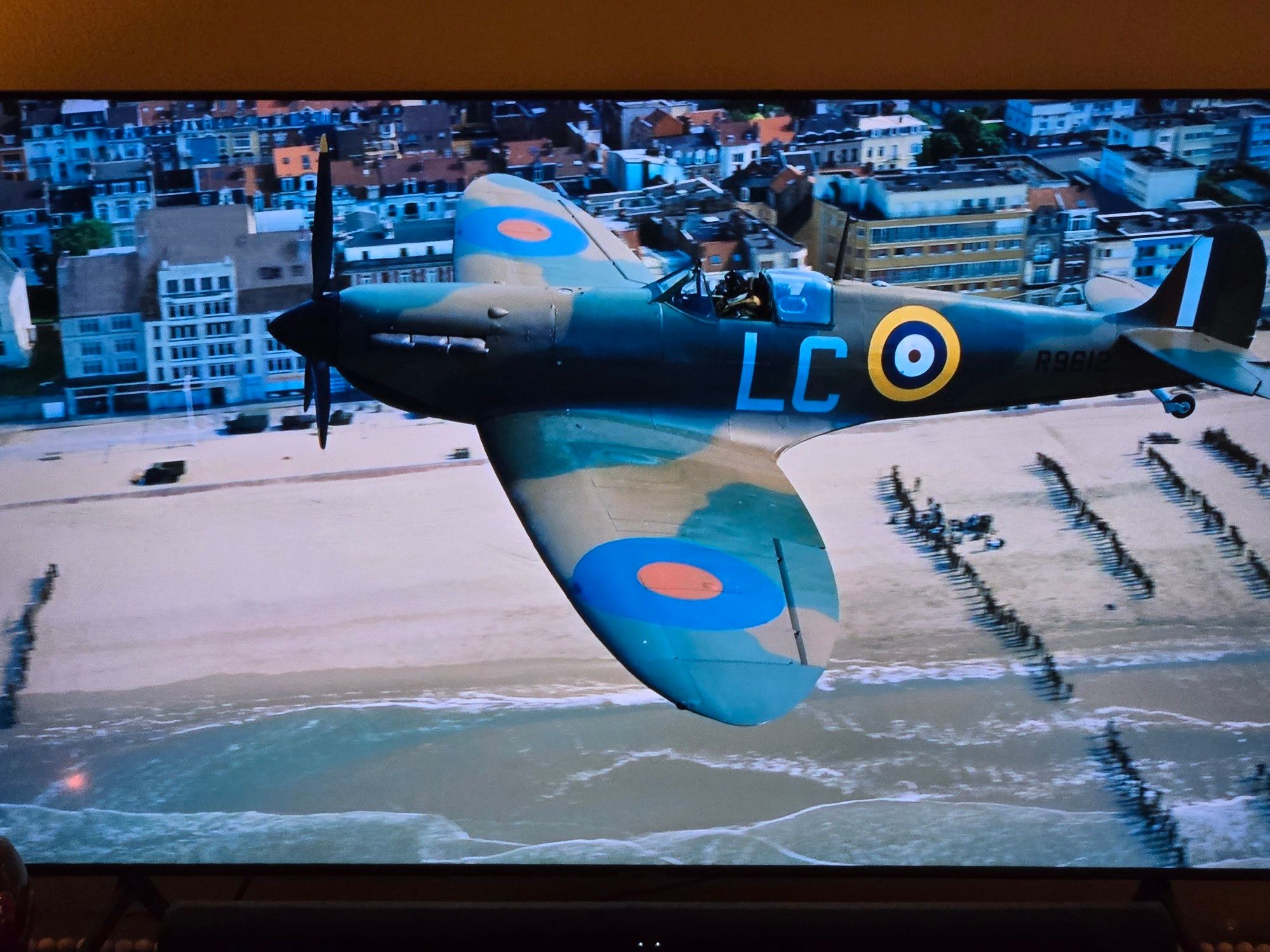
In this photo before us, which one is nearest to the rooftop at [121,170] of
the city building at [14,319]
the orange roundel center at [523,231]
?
the city building at [14,319]

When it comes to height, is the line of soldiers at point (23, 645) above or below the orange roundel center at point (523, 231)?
below

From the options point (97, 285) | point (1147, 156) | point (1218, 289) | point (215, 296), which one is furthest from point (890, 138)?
point (97, 285)

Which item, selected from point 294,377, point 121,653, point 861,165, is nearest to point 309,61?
point 294,377

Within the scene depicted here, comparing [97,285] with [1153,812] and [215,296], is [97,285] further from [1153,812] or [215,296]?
[1153,812]

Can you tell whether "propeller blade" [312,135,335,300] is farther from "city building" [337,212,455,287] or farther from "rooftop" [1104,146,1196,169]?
"rooftop" [1104,146,1196,169]

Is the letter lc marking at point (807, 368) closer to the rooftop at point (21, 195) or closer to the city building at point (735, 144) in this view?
the city building at point (735, 144)

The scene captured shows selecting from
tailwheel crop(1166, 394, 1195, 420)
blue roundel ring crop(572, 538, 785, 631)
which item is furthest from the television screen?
blue roundel ring crop(572, 538, 785, 631)
